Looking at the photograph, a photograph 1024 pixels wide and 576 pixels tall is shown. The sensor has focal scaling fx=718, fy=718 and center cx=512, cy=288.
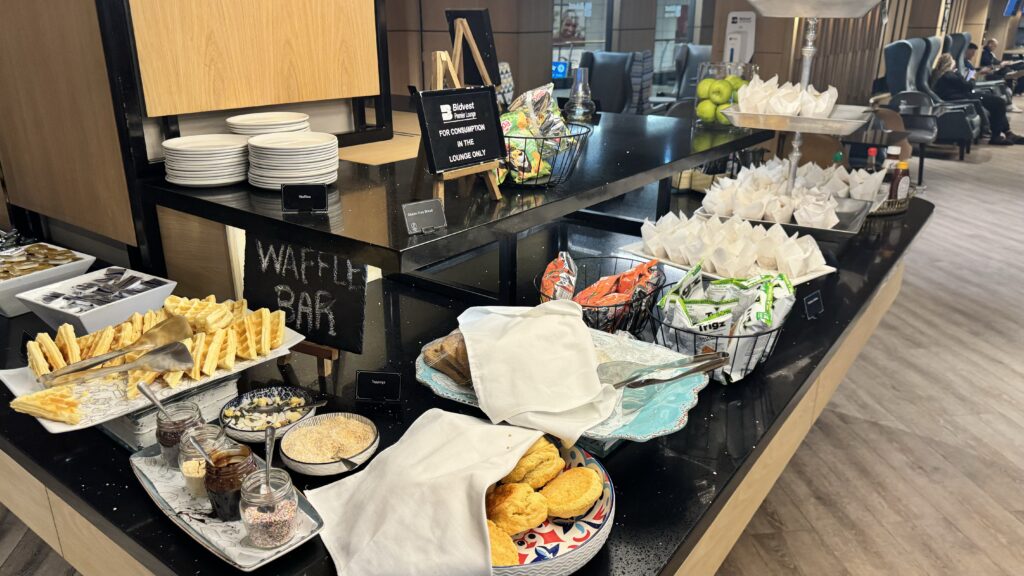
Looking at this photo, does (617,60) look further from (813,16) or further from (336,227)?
(336,227)

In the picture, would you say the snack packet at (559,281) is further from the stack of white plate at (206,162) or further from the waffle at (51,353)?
the waffle at (51,353)

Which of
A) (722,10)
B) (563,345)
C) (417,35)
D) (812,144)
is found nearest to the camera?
(563,345)

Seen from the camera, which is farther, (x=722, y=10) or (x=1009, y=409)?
(x=722, y=10)

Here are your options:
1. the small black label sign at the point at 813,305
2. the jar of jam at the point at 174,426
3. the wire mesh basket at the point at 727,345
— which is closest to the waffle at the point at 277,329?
the jar of jam at the point at 174,426

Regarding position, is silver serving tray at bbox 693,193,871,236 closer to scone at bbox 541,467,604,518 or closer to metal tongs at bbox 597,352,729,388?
metal tongs at bbox 597,352,729,388

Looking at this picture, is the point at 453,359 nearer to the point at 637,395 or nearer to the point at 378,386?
the point at 378,386

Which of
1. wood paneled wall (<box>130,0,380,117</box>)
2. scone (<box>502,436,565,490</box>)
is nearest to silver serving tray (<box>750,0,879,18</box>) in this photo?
wood paneled wall (<box>130,0,380,117</box>)

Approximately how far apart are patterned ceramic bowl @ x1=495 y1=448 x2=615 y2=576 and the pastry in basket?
316mm

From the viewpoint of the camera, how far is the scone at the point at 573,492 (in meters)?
0.97

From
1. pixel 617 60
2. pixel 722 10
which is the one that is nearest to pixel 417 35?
pixel 617 60

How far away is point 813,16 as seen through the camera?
190 centimetres

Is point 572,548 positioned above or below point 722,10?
below

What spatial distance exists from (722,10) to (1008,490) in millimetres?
3186

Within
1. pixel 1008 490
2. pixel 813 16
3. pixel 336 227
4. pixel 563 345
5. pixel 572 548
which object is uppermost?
pixel 813 16
